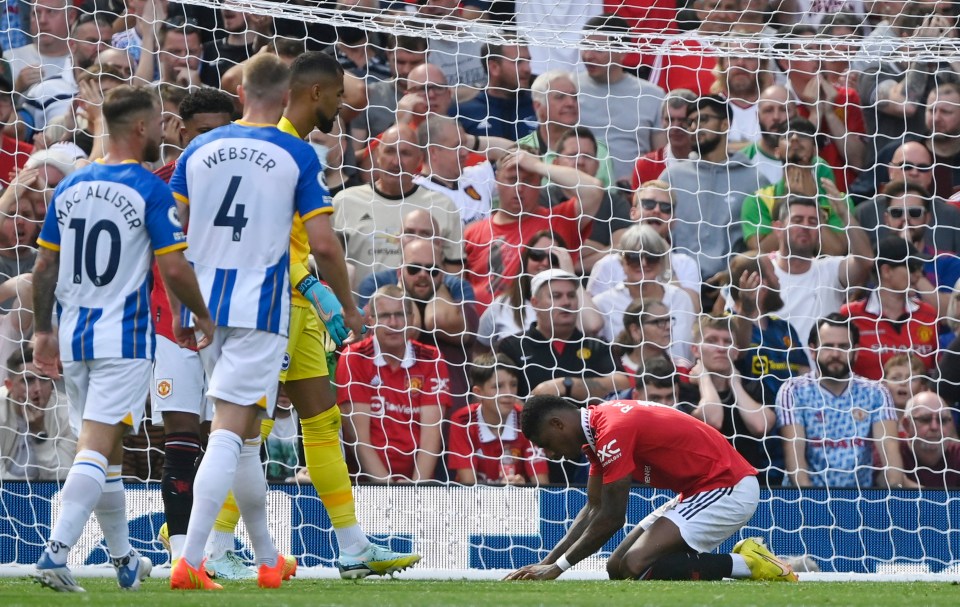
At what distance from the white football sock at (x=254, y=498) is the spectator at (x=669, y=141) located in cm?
459

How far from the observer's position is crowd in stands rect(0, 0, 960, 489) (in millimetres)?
8000

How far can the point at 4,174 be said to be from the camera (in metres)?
8.26

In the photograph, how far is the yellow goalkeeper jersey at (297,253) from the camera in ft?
17.5

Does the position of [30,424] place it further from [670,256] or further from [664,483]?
[670,256]

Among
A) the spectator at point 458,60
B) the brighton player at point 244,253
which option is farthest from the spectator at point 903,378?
the brighton player at point 244,253

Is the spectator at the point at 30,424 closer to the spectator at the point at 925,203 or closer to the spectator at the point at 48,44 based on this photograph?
the spectator at the point at 48,44

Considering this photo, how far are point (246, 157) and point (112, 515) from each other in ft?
4.75

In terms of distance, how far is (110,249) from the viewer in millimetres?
4754

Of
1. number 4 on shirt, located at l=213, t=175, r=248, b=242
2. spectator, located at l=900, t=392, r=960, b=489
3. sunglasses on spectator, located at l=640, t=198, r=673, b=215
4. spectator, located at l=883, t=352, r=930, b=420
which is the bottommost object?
spectator, located at l=900, t=392, r=960, b=489

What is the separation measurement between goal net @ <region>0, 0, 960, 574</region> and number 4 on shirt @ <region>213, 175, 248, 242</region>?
2716 mm

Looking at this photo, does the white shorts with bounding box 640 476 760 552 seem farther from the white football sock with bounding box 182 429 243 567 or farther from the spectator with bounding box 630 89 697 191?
the spectator with bounding box 630 89 697 191

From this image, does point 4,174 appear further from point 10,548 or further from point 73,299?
point 73,299

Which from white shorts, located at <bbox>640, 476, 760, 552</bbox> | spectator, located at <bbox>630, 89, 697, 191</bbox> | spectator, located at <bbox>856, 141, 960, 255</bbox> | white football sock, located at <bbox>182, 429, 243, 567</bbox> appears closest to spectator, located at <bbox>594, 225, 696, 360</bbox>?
spectator, located at <bbox>630, 89, 697, 191</bbox>

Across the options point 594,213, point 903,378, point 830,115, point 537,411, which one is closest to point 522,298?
point 594,213
